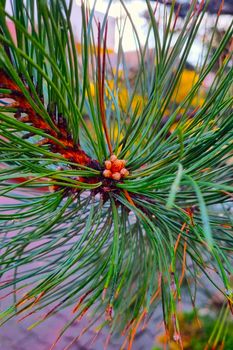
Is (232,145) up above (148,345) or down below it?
above

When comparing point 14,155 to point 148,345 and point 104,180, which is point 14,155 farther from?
point 148,345

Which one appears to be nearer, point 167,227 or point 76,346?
point 167,227

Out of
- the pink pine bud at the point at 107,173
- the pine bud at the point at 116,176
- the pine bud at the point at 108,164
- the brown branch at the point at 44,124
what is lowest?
the pine bud at the point at 116,176

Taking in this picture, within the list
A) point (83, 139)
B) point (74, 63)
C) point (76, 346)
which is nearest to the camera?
point (74, 63)

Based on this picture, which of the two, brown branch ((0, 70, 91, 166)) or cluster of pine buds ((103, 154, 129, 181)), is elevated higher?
brown branch ((0, 70, 91, 166))

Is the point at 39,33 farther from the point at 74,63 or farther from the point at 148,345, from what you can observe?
the point at 148,345

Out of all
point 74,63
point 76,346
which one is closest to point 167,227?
point 74,63

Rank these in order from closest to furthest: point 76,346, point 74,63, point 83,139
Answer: point 74,63 < point 83,139 < point 76,346

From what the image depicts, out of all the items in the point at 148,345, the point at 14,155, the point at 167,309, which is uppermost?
the point at 14,155
